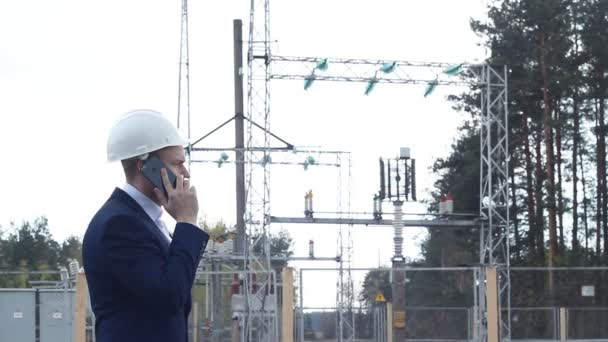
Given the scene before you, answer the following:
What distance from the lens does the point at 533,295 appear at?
4194cm

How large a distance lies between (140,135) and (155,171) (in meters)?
0.12

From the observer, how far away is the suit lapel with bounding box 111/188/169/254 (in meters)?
3.20

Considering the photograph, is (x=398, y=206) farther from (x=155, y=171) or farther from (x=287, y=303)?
(x=155, y=171)

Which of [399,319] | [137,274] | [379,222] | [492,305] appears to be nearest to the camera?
[137,274]

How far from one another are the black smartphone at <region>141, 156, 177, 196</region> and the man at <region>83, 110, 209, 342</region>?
1 centimetres

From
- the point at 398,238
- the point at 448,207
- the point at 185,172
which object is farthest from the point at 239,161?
the point at 185,172

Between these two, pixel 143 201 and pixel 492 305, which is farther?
pixel 492 305

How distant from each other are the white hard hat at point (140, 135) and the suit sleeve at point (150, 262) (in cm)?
21

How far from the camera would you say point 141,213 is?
3.24 m

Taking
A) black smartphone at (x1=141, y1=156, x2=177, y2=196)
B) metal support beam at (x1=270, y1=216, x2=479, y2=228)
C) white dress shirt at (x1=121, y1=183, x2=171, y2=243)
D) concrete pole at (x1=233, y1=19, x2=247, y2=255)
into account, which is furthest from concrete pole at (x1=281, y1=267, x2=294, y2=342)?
black smartphone at (x1=141, y1=156, x2=177, y2=196)

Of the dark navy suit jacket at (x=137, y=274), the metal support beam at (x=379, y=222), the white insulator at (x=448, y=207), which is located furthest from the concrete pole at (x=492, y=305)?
the dark navy suit jacket at (x=137, y=274)

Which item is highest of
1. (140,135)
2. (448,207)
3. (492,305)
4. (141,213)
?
(448,207)

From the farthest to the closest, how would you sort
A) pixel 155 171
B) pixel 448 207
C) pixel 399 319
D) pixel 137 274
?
pixel 448 207
pixel 399 319
pixel 155 171
pixel 137 274

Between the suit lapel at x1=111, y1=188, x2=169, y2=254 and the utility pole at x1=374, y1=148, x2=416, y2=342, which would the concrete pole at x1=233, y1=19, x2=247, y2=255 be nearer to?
the utility pole at x1=374, y1=148, x2=416, y2=342
